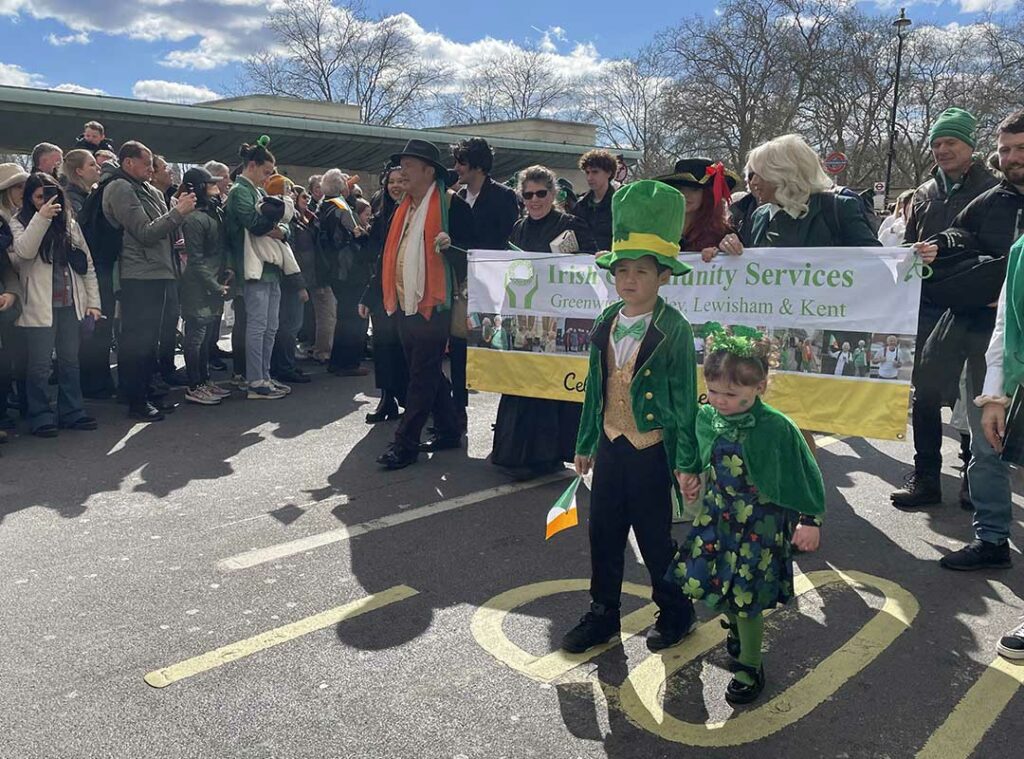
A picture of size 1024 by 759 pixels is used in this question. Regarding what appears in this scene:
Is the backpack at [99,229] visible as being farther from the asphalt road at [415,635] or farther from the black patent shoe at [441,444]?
the black patent shoe at [441,444]

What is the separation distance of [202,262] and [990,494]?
673cm

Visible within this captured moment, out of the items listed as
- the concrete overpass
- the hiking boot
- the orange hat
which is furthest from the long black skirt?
the concrete overpass

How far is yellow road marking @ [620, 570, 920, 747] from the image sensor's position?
2787 millimetres

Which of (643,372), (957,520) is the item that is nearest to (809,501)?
(643,372)

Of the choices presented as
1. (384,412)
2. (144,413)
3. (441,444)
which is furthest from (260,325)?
A: (441,444)

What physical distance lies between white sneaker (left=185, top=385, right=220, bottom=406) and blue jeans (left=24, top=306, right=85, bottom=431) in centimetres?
111

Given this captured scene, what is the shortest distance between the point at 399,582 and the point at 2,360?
15.3ft

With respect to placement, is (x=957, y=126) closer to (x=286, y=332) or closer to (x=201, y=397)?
(x=201, y=397)

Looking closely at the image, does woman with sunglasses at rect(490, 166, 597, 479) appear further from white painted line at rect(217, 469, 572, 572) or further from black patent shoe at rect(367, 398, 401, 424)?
black patent shoe at rect(367, 398, 401, 424)

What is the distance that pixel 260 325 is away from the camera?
814 cm

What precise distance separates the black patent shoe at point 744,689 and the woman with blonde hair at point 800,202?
2373 millimetres

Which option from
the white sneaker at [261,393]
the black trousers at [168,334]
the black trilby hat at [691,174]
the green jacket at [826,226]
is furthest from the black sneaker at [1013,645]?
the black trousers at [168,334]

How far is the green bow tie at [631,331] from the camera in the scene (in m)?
3.22

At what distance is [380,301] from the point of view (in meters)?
7.07
